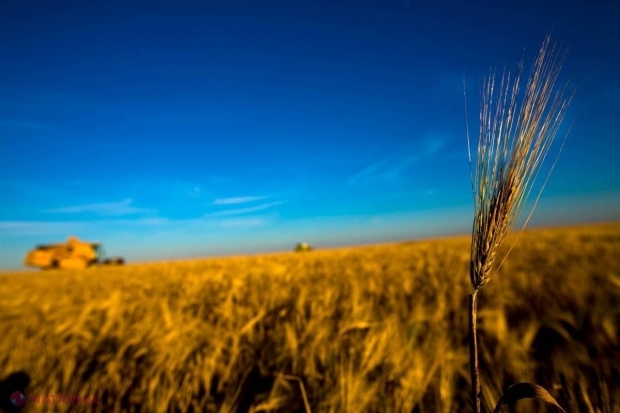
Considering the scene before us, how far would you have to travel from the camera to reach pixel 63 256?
27859 millimetres

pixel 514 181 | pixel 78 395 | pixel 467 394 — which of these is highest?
pixel 514 181

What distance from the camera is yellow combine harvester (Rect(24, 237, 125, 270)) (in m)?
27.0

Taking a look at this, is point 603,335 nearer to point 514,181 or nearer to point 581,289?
point 581,289

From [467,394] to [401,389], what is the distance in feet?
0.85

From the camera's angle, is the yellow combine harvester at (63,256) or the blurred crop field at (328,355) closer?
the blurred crop field at (328,355)

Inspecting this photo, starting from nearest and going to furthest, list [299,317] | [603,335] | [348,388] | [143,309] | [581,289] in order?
[348,388]
[603,335]
[299,317]
[581,289]
[143,309]

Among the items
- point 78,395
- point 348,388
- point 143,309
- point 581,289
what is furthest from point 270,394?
point 581,289

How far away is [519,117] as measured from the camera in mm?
496

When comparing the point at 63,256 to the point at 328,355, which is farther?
the point at 63,256

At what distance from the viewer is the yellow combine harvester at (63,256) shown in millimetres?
27000

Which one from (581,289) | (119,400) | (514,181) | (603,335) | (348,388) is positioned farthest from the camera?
(581,289)

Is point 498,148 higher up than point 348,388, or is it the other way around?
point 498,148

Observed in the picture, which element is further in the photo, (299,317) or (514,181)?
(299,317)

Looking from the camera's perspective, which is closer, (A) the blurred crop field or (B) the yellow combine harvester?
(A) the blurred crop field
